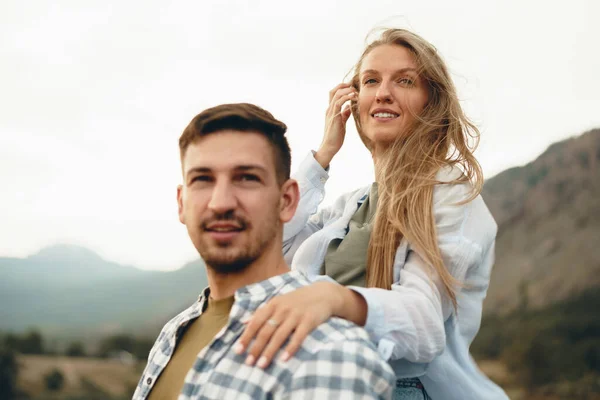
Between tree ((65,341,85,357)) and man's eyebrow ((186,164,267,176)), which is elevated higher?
man's eyebrow ((186,164,267,176))

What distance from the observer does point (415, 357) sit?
199 centimetres

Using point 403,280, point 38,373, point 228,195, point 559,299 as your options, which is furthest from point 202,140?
point 38,373

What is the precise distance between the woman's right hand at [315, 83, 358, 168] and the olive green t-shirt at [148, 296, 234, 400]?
3.48ft

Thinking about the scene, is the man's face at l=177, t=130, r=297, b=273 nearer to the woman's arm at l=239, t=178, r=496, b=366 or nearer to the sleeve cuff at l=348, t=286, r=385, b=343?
the woman's arm at l=239, t=178, r=496, b=366

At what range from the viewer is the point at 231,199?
1.73 meters

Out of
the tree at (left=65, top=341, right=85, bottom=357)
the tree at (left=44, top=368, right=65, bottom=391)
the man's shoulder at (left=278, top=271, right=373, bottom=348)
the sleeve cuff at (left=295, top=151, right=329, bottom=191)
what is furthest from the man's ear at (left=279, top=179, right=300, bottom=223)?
the tree at (left=44, top=368, right=65, bottom=391)

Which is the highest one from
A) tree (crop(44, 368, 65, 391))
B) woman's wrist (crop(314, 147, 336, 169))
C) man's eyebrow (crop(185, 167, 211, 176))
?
woman's wrist (crop(314, 147, 336, 169))

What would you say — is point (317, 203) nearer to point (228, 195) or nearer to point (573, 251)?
point (228, 195)

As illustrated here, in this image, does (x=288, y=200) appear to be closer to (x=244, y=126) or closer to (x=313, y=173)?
(x=244, y=126)

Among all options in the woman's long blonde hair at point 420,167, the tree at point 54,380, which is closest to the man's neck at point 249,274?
the woman's long blonde hair at point 420,167

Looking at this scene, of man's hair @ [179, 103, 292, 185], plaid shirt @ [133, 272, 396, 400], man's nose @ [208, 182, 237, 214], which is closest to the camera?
plaid shirt @ [133, 272, 396, 400]

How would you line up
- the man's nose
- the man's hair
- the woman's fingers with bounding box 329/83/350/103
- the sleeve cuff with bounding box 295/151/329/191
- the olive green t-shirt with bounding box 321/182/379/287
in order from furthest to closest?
1. the woman's fingers with bounding box 329/83/350/103
2. the sleeve cuff with bounding box 295/151/329/191
3. the olive green t-shirt with bounding box 321/182/379/287
4. the man's hair
5. the man's nose

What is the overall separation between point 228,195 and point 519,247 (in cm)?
1231

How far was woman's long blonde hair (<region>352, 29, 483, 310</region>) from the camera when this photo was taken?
2209 millimetres
